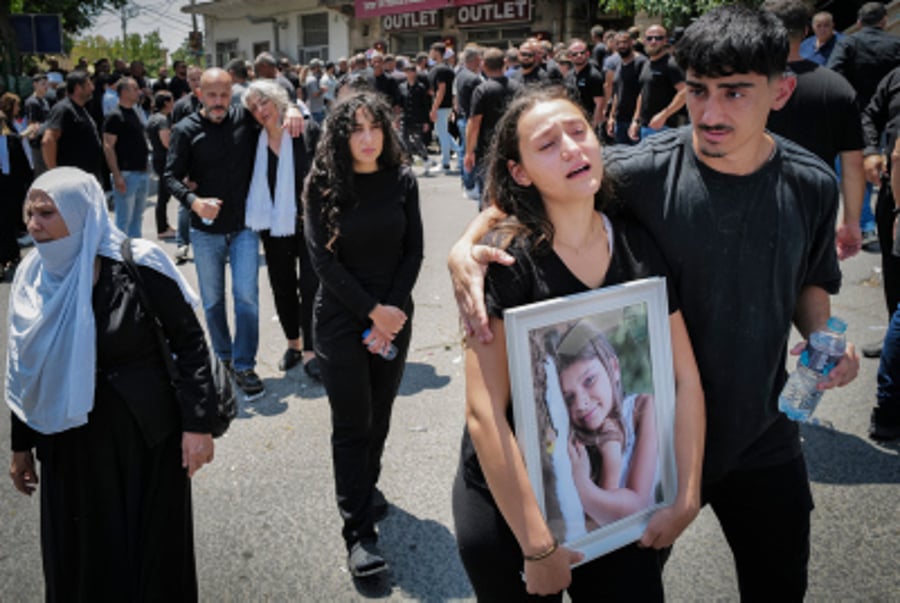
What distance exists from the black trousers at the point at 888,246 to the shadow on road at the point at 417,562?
3015 millimetres

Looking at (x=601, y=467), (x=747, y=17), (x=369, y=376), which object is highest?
(x=747, y=17)

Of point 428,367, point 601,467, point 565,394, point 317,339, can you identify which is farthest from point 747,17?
point 428,367

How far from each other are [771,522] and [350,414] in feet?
5.09

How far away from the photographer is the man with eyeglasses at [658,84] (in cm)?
755

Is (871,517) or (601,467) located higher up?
(601,467)

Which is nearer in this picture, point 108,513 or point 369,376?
point 108,513

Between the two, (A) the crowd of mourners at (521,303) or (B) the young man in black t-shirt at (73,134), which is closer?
(A) the crowd of mourners at (521,303)

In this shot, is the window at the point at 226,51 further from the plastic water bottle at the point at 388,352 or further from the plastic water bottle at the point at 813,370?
the plastic water bottle at the point at 813,370

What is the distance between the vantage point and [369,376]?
2875 millimetres

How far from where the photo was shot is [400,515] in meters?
3.22

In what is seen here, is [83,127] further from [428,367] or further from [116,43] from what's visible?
[116,43]

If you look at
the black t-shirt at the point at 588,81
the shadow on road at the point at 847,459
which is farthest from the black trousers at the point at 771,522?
the black t-shirt at the point at 588,81

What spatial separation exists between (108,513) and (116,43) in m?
71.3

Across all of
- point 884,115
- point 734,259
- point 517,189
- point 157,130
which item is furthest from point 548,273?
point 157,130
